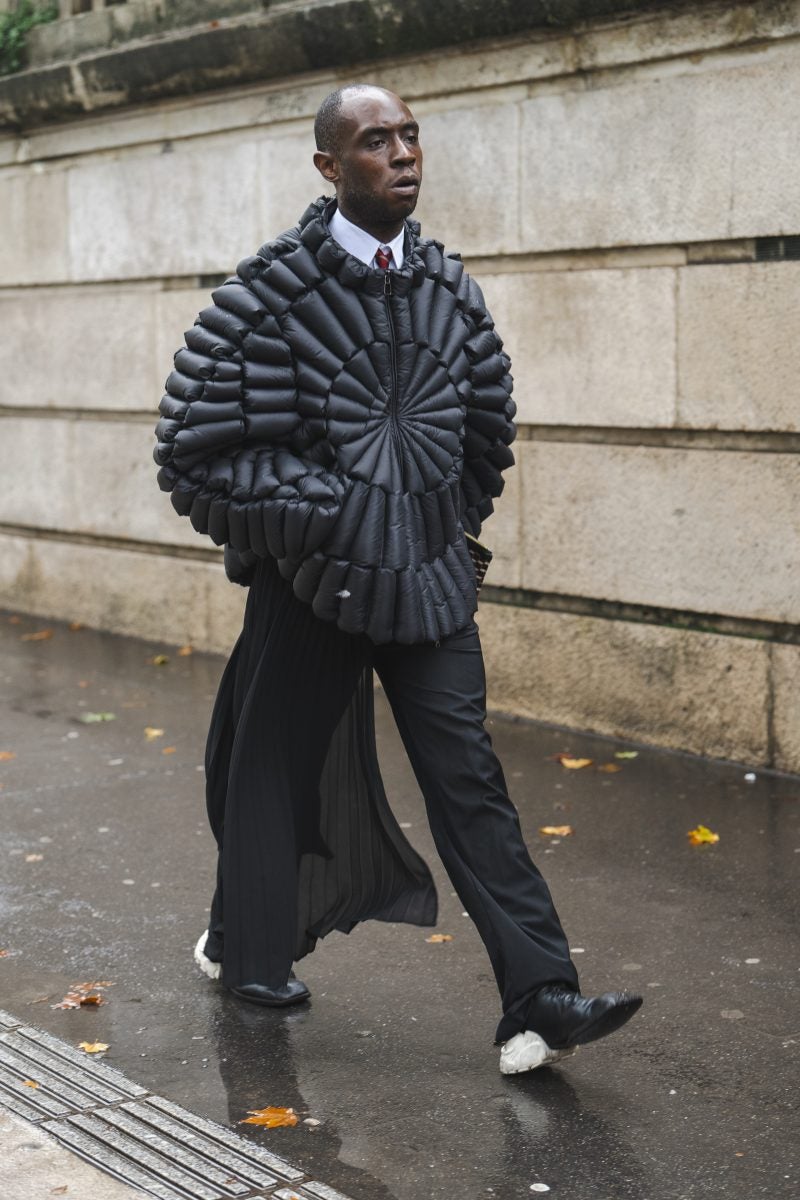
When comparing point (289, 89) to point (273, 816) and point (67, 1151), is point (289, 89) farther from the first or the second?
point (67, 1151)

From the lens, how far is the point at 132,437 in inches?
422

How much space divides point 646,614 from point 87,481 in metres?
4.56

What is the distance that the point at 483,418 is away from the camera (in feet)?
15.3

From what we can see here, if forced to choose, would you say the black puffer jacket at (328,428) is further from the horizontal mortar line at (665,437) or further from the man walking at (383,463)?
the horizontal mortar line at (665,437)

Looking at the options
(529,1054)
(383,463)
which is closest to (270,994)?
(529,1054)

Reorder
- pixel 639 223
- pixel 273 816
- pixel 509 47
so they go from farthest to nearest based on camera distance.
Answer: pixel 509 47 < pixel 639 223 < pixel 273 816

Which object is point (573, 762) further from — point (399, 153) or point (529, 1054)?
point (399, 153)

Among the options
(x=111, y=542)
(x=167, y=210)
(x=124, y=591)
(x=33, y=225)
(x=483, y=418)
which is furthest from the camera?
(x=33, y=225)

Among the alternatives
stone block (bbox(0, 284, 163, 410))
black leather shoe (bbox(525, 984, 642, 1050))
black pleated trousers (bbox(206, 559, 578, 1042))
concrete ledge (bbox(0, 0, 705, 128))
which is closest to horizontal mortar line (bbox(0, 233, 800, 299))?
concrete ledge (bbox(0, 0, 705, 128))

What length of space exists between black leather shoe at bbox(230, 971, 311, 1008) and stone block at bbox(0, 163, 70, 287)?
280 inches

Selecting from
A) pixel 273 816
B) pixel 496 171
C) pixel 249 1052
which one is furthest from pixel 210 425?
pixel 496 171

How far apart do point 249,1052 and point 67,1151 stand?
31.1 inches

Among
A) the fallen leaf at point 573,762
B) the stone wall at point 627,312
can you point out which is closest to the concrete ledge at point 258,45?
the stone wall at point 627,312

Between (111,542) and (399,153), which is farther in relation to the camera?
(111,542)
